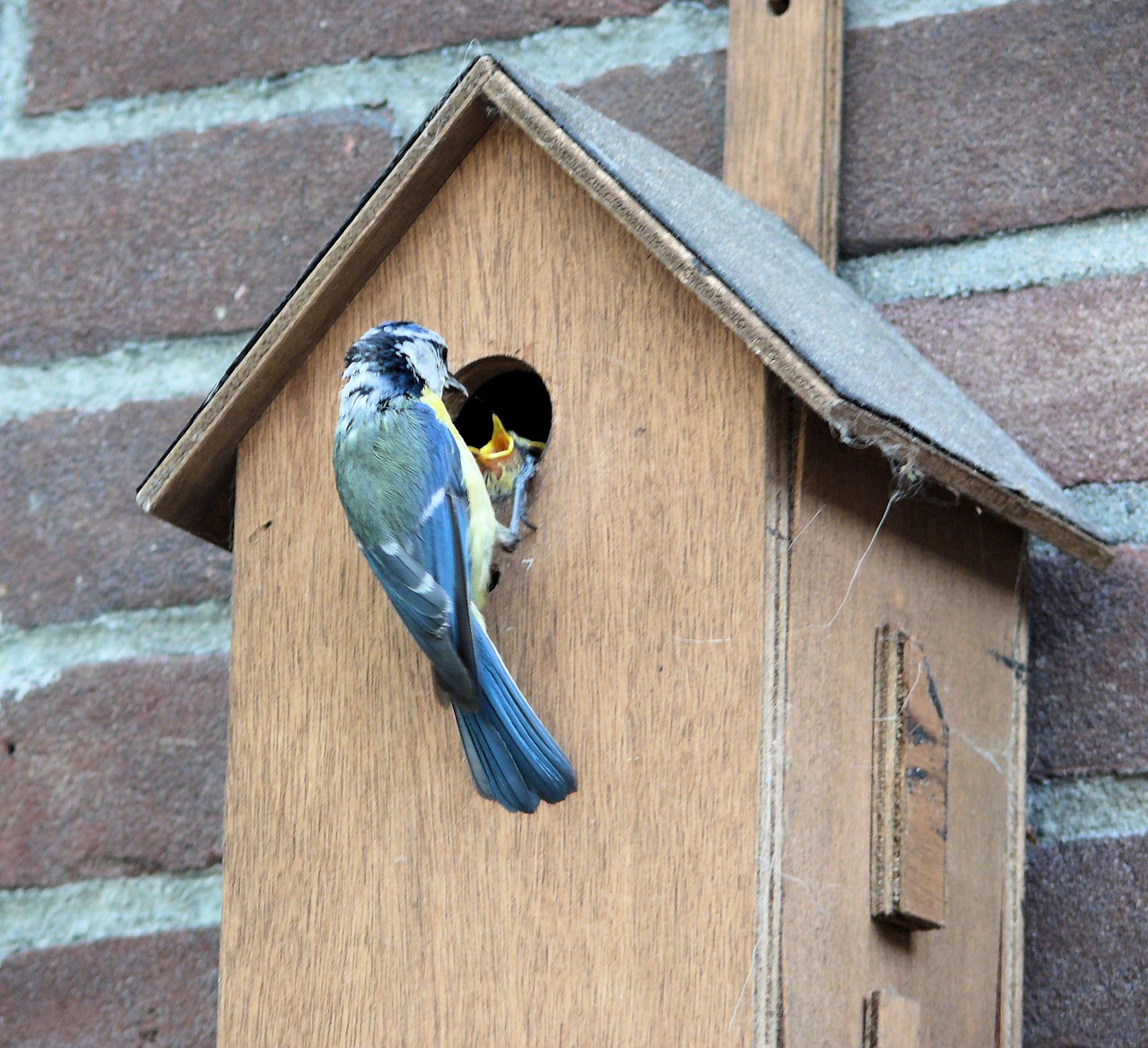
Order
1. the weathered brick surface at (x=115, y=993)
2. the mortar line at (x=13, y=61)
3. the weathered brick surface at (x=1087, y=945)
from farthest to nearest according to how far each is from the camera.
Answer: the mortar line at (x=13, y=61) < the weathered brick surface at (x=115, y=993) < the weathered brick surface at (x=1087, y=945)

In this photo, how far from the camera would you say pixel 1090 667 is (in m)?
1.89

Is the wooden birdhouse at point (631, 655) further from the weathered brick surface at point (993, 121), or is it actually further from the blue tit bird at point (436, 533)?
the weathered brick surface at point (993, 121)

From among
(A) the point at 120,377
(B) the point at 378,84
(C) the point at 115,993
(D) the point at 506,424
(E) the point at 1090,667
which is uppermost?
(B) the point at 378,84

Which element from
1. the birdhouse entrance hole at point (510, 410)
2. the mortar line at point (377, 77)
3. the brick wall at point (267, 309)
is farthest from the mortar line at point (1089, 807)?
the mortar line at point (377, 77)

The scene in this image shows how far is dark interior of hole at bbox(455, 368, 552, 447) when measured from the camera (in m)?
1.96

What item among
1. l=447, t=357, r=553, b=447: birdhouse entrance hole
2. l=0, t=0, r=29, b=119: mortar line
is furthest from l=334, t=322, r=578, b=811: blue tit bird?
l=0, t=0, r=29, b=119: mortar line

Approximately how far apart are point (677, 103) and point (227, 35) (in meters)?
0.61

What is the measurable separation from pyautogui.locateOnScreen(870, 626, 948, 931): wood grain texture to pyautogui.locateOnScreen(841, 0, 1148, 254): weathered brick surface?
1.96 feet

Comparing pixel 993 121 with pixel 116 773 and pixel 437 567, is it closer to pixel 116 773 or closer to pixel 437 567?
pixel 437 567

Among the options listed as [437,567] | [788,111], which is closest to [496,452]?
[437,567]

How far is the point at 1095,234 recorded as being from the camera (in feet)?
6.46

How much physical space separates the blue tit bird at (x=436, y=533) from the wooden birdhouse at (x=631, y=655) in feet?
0.11

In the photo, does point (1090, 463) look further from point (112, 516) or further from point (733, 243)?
point (112, 516)

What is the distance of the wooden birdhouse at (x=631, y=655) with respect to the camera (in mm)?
1460
